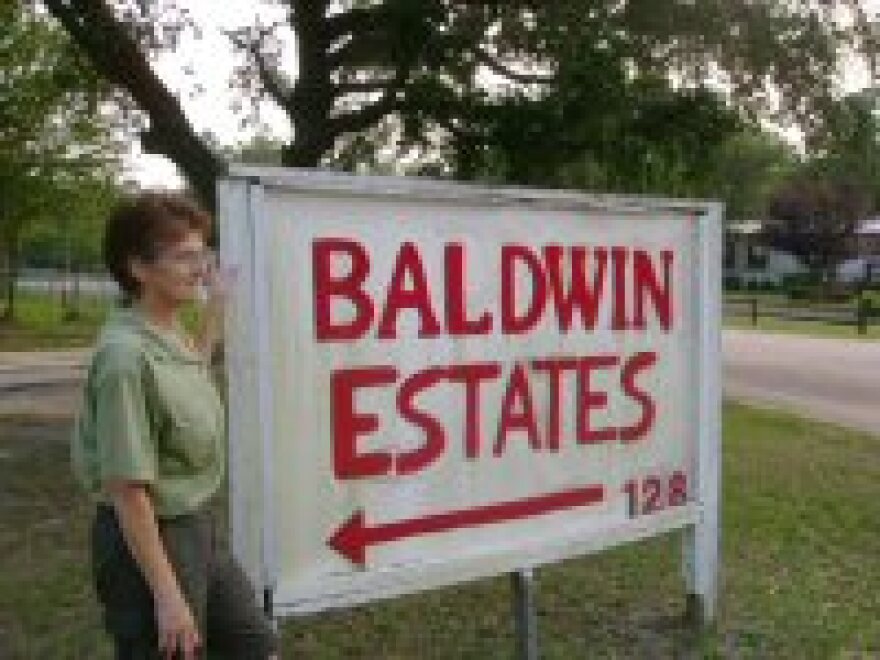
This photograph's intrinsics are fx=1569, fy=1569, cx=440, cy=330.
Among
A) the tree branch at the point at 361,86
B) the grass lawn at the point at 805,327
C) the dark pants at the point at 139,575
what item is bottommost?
the grass lawn at the point at 805,327

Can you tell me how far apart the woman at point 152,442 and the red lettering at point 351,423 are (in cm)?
81

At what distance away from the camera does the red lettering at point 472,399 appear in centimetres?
510

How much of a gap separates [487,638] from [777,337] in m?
25.7

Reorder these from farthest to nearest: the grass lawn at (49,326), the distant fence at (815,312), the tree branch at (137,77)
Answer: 1. the distant fence at (815,312)
2. the grass lawn at (49,326)
3. the tree branch at (137,77)

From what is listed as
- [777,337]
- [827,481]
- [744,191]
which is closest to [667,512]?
[827,481]

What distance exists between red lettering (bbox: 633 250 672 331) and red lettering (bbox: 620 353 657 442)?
0.13 metres

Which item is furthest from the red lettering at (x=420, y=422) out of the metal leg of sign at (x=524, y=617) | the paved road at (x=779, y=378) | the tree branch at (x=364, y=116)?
the paved road at (x=779, y=378)

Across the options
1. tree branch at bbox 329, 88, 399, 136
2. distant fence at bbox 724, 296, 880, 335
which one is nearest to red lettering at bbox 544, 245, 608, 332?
tree branch at bbox 329, 88, 399, 136

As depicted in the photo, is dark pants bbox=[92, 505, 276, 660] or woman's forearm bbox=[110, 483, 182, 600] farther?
dark pants bbox=[92, 505, 276, 660]

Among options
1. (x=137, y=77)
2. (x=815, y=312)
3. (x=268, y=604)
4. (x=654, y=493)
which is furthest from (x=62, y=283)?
(x=268, y=604)

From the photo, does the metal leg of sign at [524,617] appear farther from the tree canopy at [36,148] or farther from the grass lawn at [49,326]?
the tree canopy at [36,148]

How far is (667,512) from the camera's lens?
19.7ft

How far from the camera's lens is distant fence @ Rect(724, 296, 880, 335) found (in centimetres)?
3556

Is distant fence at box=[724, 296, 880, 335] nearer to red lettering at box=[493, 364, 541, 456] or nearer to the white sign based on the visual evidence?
the white sign
